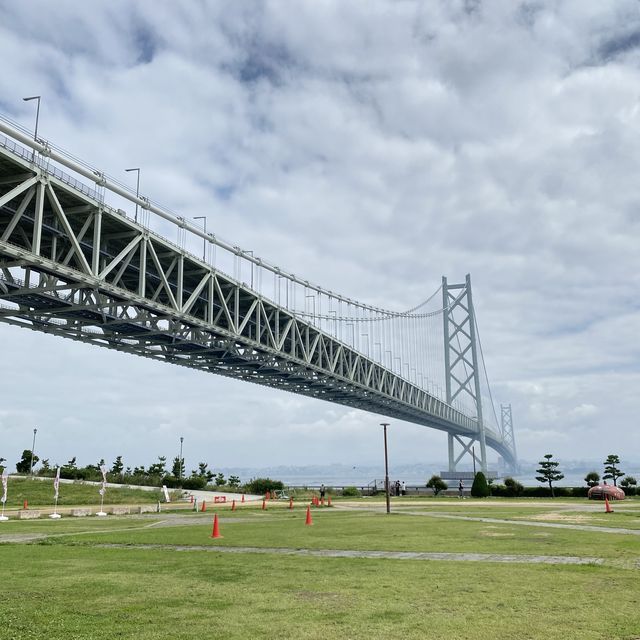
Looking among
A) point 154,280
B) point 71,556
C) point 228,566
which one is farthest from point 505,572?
point 154,280

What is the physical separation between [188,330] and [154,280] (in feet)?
15.5

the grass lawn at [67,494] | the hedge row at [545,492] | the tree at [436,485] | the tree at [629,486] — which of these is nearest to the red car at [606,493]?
the hedge row at [545,492]

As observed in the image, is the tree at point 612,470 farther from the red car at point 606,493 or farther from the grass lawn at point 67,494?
the grass lawn at point 67,494

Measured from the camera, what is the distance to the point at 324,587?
10.3 metres

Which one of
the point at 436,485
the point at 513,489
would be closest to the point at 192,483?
the point at 436,485

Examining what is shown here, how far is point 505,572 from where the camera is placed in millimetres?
11438

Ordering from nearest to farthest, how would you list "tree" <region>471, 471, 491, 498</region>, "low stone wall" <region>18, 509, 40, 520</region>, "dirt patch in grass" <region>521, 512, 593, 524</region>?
1. "dirt patch in grass" <region>521, 512, 593, 524</region>
2. "low stone wall" <region>18, 509, 40, 520</region>
3. "tree" <region>471, 471, 491, 498</region>

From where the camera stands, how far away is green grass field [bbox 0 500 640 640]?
7.59m

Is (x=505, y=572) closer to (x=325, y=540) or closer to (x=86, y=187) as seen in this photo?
(x=325, y=540)

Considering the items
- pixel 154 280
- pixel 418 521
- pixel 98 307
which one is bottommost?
pixel 418 521

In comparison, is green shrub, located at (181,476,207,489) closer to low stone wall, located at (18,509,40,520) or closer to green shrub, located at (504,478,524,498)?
green shrub, located at (504,478,524,498)

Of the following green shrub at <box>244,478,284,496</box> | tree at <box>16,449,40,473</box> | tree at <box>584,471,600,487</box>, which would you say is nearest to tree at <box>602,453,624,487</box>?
tree at <box>584,471,600,487</box>

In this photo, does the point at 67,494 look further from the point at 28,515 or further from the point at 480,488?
the point at 480,488

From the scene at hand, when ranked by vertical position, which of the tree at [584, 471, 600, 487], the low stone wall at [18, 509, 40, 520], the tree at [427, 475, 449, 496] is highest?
the tree at [584, 471, 600, 487]
